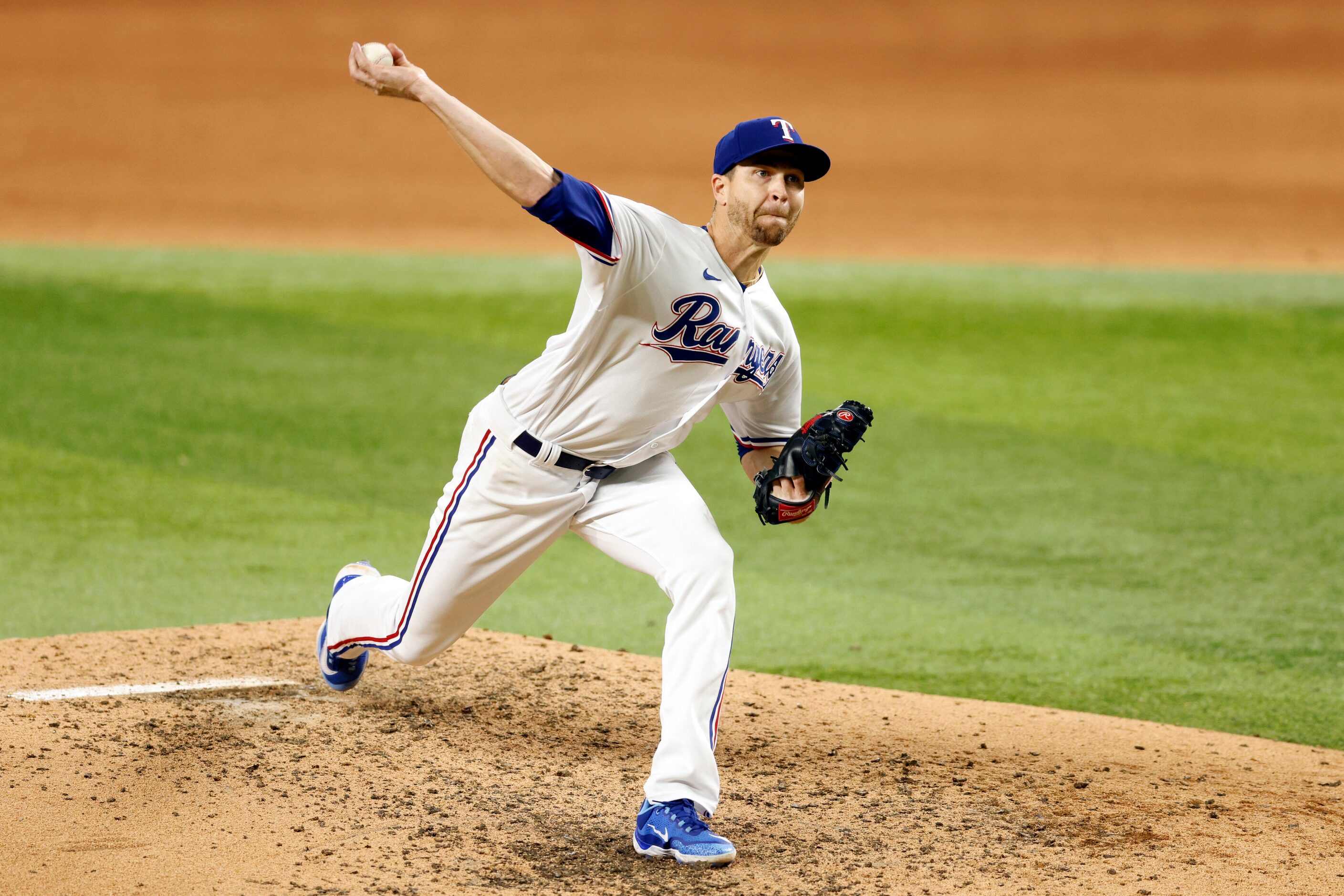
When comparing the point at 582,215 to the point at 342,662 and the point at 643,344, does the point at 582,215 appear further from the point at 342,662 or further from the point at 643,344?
the point at 342,662

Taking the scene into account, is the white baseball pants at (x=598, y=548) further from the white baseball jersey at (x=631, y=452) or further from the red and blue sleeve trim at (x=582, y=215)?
the red and blue sleeve trim at (x=582, y=215)

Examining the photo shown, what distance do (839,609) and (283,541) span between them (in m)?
2.66

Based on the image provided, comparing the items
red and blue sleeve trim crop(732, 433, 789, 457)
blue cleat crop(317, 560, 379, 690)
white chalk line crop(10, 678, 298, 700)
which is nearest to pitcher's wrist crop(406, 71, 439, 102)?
red and blue sleeve trim crop(732, 433, 789, 457)

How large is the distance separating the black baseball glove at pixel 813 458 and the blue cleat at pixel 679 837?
83 cm

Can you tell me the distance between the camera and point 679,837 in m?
3.38

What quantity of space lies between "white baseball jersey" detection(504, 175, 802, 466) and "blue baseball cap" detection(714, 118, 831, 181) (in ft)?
0.68

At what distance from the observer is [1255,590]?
638 cm

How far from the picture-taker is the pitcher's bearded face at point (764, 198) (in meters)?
3.64

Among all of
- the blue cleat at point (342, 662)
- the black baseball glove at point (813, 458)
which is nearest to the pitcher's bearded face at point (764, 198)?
the black baseball glove at point (813, 458)

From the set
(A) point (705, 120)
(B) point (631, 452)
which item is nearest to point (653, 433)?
(B) point (631, 452)

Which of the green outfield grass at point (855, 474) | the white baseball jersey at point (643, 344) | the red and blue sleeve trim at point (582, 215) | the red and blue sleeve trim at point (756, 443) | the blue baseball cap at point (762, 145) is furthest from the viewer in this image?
the green outfield grass at point (855, 474)

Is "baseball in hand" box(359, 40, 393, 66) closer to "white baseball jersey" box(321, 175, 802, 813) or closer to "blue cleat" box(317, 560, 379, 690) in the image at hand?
"white baseball jersey" box(321, 175, 802, 813)

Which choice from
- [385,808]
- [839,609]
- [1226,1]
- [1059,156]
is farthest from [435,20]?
[385,808]

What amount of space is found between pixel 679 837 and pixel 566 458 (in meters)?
1.03
